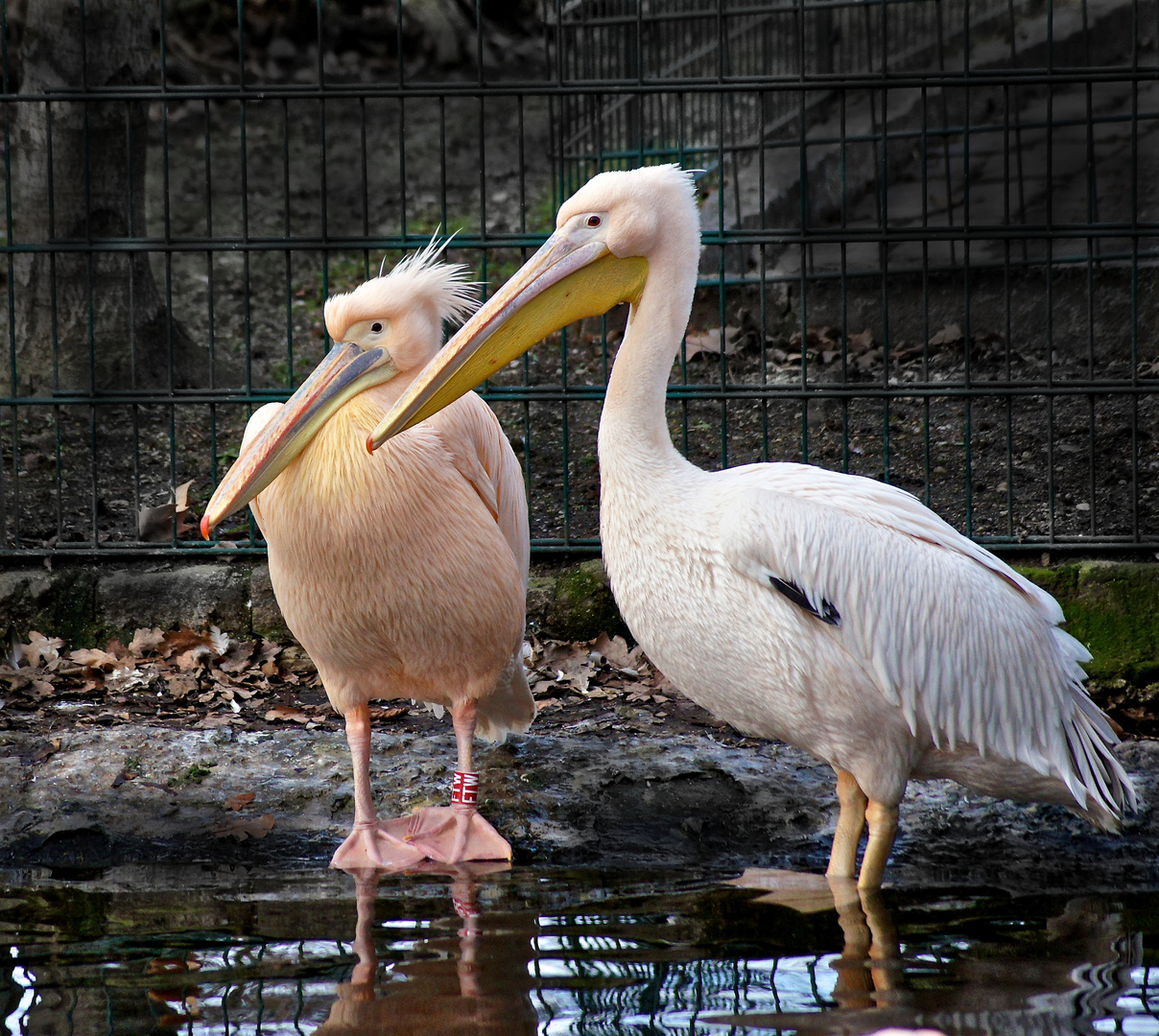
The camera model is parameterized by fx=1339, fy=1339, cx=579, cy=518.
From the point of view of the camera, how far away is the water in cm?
233

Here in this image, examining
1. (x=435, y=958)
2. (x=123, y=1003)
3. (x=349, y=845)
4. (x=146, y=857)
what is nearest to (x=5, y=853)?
(x=146, y=857)

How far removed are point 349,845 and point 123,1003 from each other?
0.97m

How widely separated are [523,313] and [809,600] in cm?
102

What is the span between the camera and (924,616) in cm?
310

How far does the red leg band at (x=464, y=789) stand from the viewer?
3.45 meters

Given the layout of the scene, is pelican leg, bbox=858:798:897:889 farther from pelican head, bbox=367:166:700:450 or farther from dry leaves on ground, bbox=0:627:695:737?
pelican head, bbox=367:166:700:450

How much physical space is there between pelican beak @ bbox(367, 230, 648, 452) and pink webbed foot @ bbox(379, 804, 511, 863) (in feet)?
3.22

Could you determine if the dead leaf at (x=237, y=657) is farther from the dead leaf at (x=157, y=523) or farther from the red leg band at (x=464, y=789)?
the red leg band at (x=464, y=789)

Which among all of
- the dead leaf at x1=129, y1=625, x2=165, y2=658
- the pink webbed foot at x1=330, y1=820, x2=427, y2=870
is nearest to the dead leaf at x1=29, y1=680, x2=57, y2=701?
the dead leaf at x1=129, y1=625, x2=165, y2=658

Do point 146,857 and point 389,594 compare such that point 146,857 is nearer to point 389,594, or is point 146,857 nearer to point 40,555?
point 389,594

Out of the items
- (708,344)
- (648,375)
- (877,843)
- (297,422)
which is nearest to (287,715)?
(297,422)

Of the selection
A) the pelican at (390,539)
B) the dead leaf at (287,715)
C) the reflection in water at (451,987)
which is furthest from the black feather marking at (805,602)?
the dead leaf at (287,715)

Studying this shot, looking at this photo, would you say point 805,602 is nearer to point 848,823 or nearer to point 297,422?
point 848,823

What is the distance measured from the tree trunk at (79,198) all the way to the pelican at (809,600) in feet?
9.77
